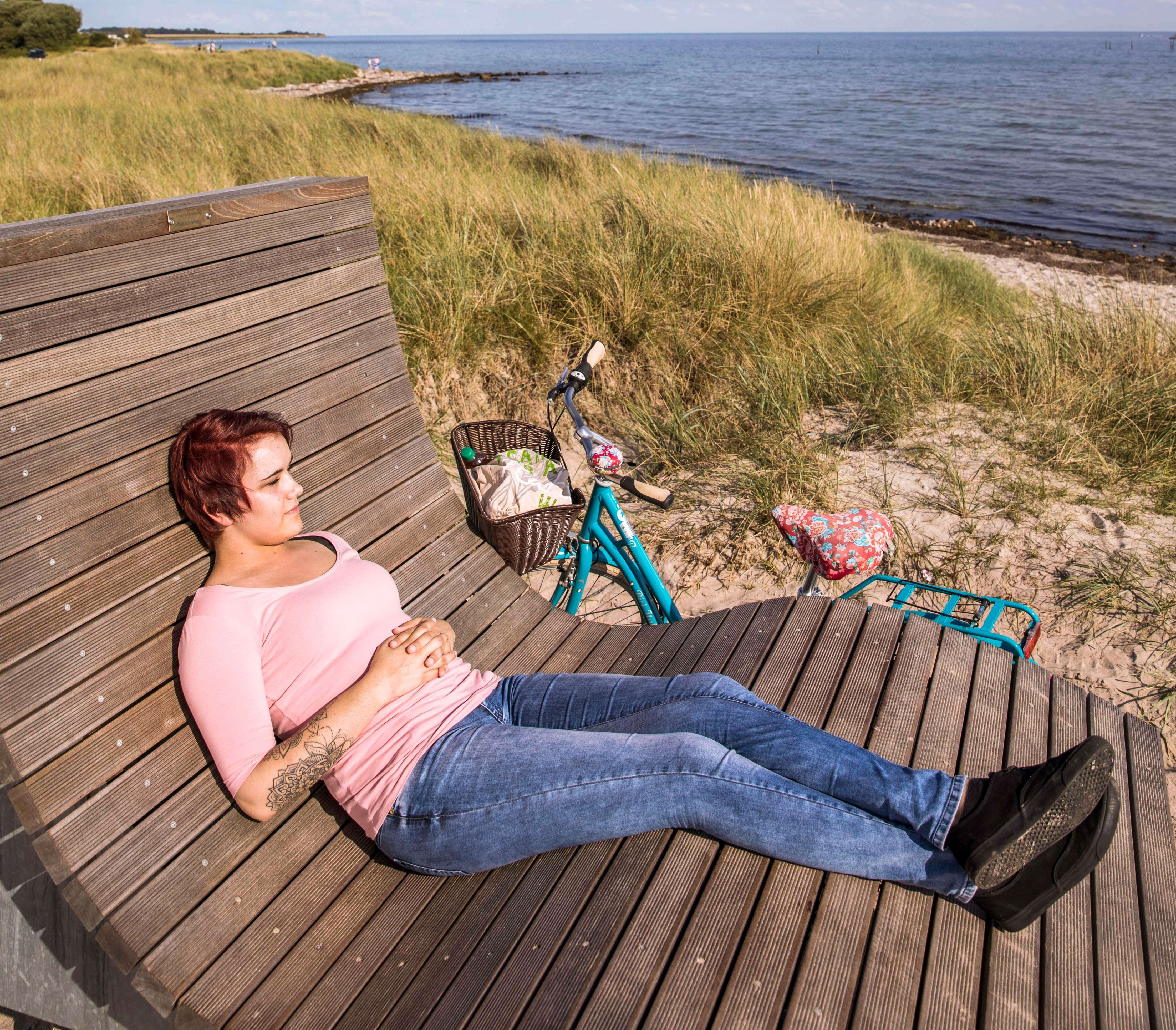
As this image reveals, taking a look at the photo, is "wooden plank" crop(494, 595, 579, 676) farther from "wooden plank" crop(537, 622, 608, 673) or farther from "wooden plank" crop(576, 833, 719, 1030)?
"wooden plank" crop(576, 833, 719, 1030)

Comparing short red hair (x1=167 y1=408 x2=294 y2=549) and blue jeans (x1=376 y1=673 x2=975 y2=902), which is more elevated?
short red hair (x1=167 y1=408 x2=294 y2=549)

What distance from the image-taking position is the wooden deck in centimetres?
152

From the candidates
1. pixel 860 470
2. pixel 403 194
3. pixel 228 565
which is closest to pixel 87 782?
pixel 228 565

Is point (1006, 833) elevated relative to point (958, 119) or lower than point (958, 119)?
elevated

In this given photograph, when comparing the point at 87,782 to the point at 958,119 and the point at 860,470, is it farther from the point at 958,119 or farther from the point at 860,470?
the point at 958,119

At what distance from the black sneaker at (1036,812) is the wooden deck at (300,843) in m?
0.18

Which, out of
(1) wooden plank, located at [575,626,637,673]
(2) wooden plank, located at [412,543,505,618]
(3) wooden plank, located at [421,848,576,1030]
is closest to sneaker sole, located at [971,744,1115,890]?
(3) wooden plank, located at [421,848,576,1030]

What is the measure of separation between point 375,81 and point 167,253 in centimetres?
5201

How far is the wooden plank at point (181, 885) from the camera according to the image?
160cm

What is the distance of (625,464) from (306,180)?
261 cm

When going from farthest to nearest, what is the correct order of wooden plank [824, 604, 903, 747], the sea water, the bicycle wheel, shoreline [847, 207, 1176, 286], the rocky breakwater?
1. the rocky breakwater
2. the sea water
3. shoreline [847, 207, 1176, 286]
4. the bicycle wheel
5. wooden plank [824, 604, 903, 747]

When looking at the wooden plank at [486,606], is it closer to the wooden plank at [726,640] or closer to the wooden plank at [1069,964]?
the wooden plank at [726,640]

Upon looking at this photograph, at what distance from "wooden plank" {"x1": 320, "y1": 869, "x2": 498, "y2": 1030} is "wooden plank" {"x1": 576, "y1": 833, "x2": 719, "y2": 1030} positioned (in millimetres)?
326

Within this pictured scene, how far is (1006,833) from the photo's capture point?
153cm
